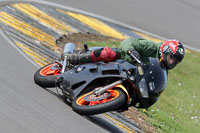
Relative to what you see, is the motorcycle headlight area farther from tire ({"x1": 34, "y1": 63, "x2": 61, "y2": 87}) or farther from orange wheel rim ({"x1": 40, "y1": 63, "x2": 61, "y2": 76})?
orange wheel rim ({"x1": 40, "y1": 63, "x2": 61, "y2": 76})

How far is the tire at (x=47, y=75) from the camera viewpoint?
6.72 m

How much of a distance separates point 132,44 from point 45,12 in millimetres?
5908

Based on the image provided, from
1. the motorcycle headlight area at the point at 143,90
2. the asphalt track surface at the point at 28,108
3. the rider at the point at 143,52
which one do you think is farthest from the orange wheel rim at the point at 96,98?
the rider at the point at 143,52

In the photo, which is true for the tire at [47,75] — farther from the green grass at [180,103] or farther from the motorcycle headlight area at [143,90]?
the green grass at [180,103]

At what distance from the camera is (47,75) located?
274 inches

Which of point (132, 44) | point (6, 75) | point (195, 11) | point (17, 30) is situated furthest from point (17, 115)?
point (195, 11)

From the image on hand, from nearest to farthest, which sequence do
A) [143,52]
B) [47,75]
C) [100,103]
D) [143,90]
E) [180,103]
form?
[100,103], [143,90], [143,52], [47,75], [180,103]

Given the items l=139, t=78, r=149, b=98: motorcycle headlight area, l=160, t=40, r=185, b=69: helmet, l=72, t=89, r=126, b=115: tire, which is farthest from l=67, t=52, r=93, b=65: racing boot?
l=160, t=40, r=185, b=69: helmet

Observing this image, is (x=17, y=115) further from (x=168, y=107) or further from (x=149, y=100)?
(x=168, y=107)

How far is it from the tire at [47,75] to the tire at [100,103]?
73 cm

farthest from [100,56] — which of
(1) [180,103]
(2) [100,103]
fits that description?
(1) [180,103]

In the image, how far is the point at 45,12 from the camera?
38.2 feet

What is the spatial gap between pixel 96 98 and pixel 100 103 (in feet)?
0.78

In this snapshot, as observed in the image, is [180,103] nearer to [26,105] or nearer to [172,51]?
[172,51]
